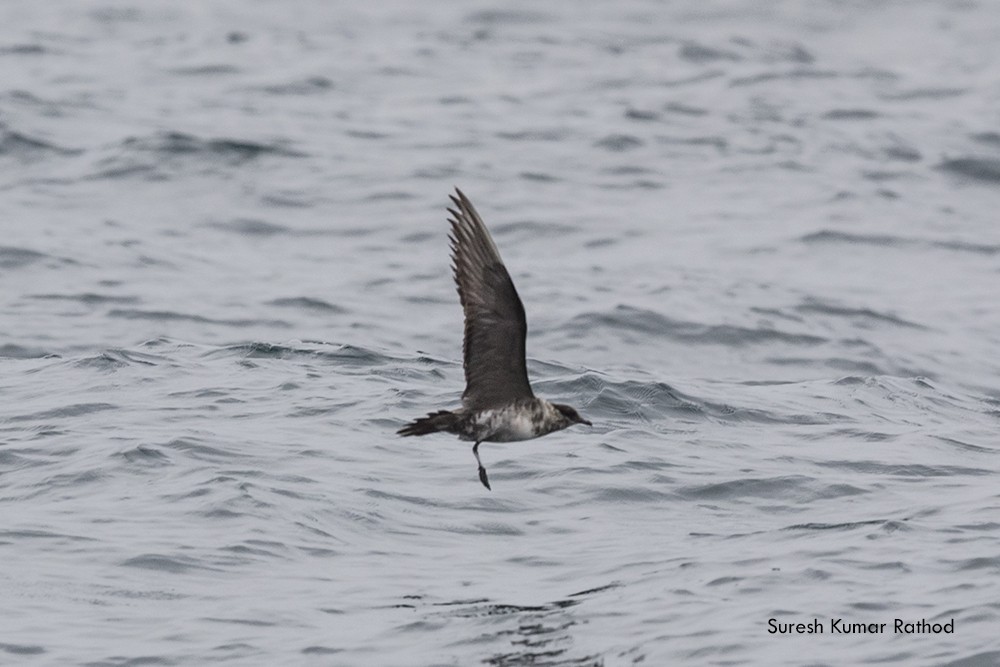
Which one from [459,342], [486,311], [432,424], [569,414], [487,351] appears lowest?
[459,342]

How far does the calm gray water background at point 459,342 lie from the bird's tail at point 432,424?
0.97m

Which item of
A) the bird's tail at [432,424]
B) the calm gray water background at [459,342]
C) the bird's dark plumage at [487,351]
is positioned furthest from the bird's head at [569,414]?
the calm gray water background at [459,342]

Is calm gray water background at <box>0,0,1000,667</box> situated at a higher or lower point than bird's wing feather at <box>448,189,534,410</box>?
lower

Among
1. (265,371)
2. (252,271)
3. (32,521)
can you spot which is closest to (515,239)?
(252,271)

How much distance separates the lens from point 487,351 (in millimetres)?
9391

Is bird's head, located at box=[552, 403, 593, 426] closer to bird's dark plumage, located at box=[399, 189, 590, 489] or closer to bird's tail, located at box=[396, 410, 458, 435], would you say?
bird's dark plumage, located at box=[399, 189, 590, 489]

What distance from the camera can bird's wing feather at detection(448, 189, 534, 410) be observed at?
920 centimetres

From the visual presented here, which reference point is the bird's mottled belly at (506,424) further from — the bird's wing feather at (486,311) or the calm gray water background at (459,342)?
the calm gray water background at (459,342)

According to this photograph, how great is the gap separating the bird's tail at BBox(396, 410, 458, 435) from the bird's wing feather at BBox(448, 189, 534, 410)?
0.78ft

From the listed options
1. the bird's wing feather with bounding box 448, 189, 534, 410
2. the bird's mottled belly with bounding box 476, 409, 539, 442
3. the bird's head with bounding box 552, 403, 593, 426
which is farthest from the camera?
the bird's head with bounding box 552, 403, 593, 426

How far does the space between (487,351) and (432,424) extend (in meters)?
0.48

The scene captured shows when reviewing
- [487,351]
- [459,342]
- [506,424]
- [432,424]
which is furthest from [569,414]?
[459,342]

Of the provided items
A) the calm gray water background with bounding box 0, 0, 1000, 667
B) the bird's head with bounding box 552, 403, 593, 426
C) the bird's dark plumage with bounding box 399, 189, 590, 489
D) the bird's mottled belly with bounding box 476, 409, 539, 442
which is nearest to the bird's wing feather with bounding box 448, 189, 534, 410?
the bird's dark plumage with bounding box 399, 189, 590, 489

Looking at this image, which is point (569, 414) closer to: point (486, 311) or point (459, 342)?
point (486, 311)
